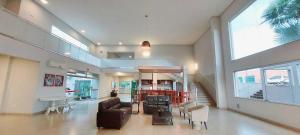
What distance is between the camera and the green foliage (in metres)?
4.63

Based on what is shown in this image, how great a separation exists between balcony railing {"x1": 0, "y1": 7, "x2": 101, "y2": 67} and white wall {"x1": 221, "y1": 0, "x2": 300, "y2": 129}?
9120 millimetres

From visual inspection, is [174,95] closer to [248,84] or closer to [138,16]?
[248,84]

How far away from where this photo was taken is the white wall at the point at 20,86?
648cm

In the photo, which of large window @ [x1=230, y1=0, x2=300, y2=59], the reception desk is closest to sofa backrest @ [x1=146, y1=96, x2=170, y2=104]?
the reception desk

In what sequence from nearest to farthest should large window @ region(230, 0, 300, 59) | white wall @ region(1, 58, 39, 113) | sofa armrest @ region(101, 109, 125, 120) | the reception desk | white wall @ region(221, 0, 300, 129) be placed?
sofa armrest @ region(101, 109, 125, 120) → white wall @ region(221, 0, 300, 129) → large window @ region(230, 0, 300, 59) → white wall @ region(1, 58, 39, 113) → the reception desk

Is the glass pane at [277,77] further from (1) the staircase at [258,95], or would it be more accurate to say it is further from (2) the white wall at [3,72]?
(2) the white wall at [3,72]

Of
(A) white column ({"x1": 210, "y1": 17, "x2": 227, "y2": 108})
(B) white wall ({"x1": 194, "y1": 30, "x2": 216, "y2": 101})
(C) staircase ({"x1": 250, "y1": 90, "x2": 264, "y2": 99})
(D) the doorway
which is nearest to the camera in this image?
(C) staircase ({"x1": 250, "y1": 90, "x2": 264, "y2": 99})

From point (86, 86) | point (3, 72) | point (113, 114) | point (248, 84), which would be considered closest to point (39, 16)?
point (3, 72)

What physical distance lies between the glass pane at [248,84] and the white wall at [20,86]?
957cm

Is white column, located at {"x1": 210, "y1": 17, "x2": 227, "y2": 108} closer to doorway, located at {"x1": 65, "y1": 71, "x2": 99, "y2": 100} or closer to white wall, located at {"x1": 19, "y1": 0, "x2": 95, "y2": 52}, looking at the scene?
doorway, located at {"x1": 65, "y1": 71, "x2": 99, "y2": 100}

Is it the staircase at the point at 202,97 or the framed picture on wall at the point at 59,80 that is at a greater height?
the framed picture on wall at the point at 59,80

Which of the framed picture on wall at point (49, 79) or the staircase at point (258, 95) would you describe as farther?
the framed picture on wall at point (49, 79)

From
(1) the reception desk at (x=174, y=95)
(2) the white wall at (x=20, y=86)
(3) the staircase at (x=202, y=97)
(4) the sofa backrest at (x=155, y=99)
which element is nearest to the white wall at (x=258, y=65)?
(3) the staircase at (x=202, y=97)

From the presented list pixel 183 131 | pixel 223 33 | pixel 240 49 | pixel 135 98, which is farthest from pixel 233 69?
pixel 135 98
